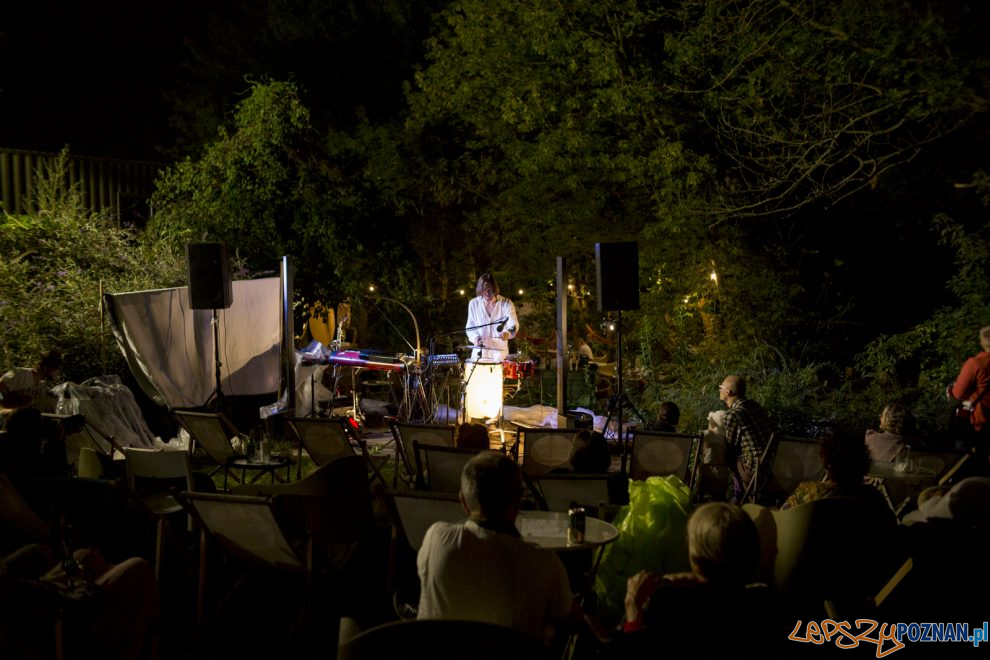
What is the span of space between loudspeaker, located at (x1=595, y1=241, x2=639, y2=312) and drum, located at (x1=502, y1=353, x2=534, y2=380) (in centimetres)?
238

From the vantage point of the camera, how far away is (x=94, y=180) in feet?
53.2

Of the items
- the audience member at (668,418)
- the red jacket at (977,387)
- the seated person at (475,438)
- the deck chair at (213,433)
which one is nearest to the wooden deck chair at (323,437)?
the deck chair at (213,433)

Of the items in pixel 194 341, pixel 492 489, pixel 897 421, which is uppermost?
pixel 194 341

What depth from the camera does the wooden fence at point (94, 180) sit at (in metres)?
14.3

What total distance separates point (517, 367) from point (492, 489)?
6.82m

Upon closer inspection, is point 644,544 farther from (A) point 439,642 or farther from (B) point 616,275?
(B) point 616,275

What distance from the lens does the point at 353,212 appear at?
14.3 meters

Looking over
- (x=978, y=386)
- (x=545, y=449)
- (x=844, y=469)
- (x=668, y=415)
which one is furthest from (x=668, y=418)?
(x=978, y=386)

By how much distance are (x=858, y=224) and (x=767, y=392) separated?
772cm

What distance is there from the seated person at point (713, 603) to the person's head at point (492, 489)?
60 cm

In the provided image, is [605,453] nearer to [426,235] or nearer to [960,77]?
[960,77]

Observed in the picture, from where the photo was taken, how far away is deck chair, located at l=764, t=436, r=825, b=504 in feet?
18.3

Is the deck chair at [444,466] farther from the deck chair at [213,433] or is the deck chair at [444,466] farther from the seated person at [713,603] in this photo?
the seated person at [713,603]

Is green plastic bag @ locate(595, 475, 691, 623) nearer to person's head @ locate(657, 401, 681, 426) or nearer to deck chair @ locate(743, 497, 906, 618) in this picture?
deck chair @ locate(743, 497, 906, 618)
